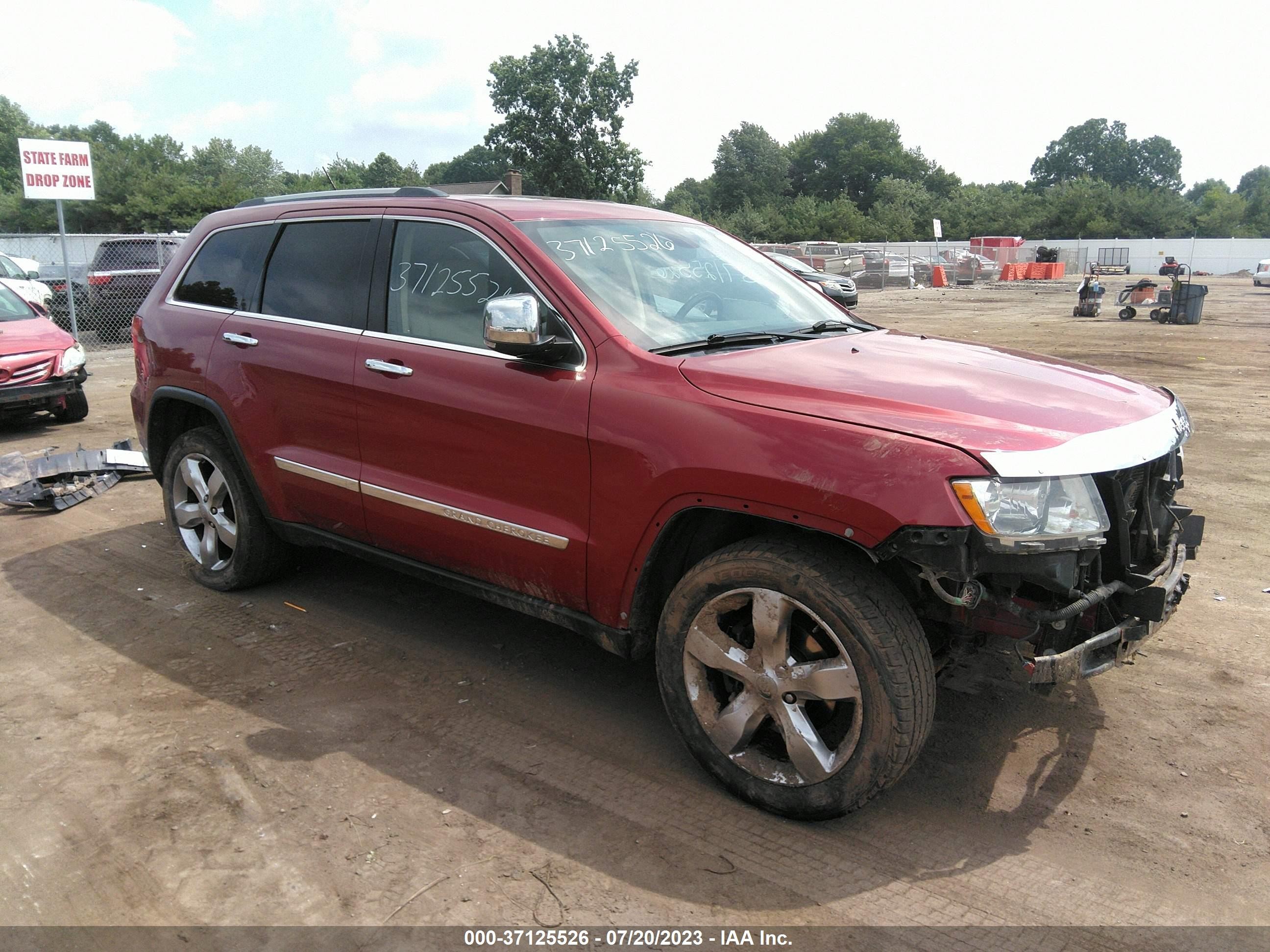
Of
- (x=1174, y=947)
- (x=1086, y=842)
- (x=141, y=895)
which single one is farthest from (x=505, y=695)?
(x=1174, y=947)

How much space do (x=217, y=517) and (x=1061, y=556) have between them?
3997 mm

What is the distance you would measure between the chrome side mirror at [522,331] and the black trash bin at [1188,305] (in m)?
22.1

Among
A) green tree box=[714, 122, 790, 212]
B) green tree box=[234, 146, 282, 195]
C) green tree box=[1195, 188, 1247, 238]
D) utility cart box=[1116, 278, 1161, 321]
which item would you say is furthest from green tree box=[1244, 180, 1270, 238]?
green tree box=[234, 146, 282, 195]

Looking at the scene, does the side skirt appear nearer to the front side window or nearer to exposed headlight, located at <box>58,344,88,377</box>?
the front side window

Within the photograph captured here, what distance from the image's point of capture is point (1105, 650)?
293cm

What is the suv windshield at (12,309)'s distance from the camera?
31.6ft

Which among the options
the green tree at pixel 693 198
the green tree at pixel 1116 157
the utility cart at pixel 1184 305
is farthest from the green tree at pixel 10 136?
the green tree at pixel 1116 157

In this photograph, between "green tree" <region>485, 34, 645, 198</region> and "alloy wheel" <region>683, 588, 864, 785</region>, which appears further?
"green tree" <region>485, 34, 645, 198</region>

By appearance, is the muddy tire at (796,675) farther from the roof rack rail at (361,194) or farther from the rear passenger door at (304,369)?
the roof rack rail at (361,194)

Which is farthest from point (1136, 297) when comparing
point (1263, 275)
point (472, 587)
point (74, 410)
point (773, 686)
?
point (773, 686)

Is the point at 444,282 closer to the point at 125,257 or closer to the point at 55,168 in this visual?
the point at 55,168

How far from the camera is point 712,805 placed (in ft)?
10.4

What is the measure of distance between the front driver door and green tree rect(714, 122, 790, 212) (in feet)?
278

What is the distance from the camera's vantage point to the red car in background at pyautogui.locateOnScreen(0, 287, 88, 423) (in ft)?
28.9
